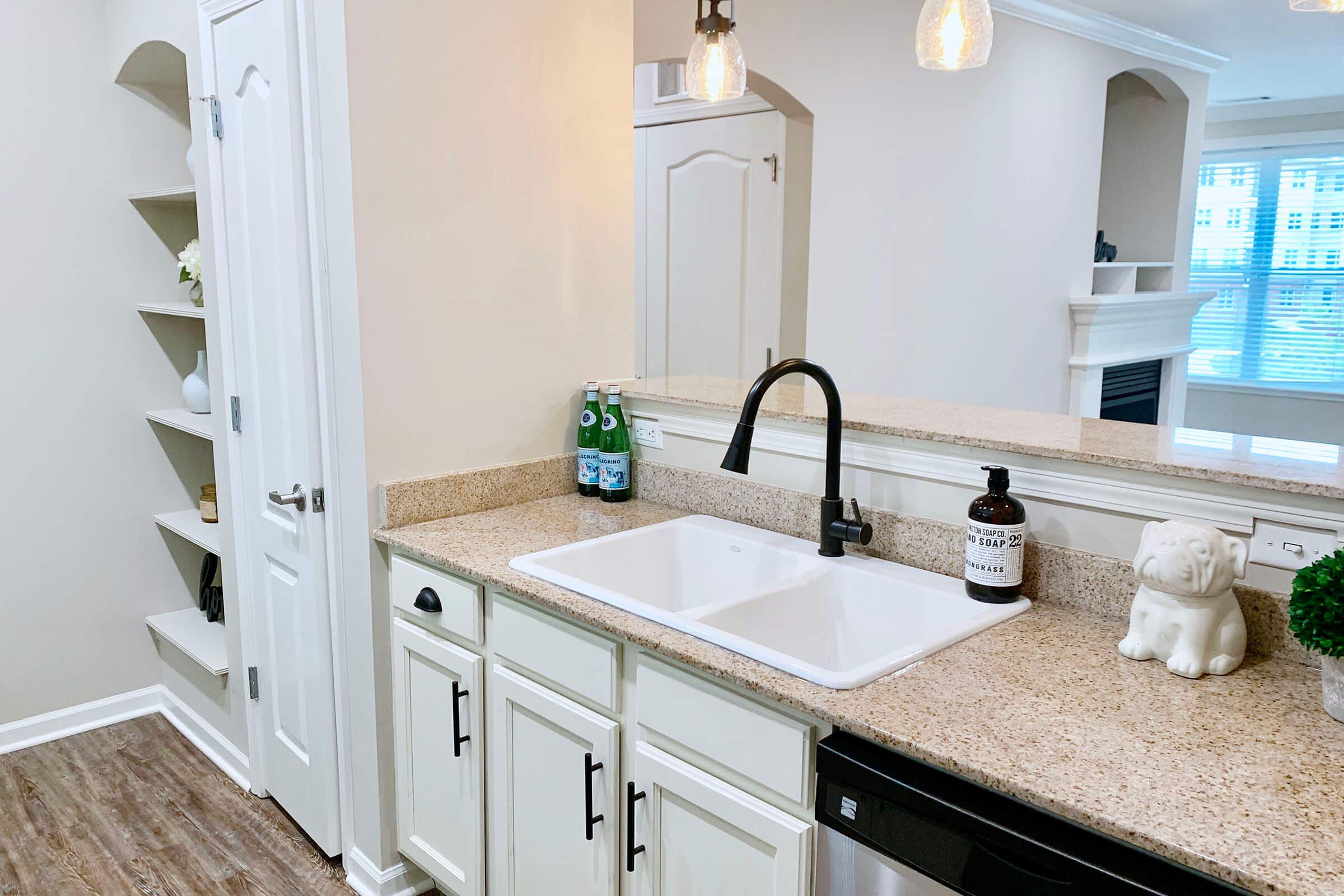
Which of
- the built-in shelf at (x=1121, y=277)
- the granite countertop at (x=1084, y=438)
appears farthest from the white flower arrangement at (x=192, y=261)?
the built-in shelf at (x=1121, y=277)

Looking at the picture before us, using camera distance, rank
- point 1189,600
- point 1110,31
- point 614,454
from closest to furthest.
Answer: point 1189,600, point 614,454, point 1110,31

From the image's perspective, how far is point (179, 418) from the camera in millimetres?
2949

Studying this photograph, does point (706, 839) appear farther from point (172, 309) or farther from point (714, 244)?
point (714, 244)

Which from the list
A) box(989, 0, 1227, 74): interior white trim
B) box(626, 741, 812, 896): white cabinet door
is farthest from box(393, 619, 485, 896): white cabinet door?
box(989, 0, 1227, 74): interior white trim

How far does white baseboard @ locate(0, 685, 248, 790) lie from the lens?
2822 millimetres

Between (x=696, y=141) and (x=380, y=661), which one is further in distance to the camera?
(x=696, y=141)

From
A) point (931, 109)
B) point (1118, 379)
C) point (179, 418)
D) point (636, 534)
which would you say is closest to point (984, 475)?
point (636, 534)

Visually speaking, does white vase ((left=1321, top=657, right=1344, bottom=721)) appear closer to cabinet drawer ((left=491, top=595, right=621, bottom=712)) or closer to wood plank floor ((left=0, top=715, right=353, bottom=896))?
cabinet drawer ((left=491, top=595, right=621, bottom=712))

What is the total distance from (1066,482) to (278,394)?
1688mm

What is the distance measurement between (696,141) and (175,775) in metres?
2.82

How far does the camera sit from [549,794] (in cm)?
175

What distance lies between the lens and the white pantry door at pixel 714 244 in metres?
3.65

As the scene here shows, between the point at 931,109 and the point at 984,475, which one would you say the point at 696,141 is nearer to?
the point at 931,109

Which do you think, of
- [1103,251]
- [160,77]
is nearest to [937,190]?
[1103,251]
